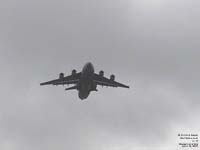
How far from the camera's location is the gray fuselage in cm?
12236

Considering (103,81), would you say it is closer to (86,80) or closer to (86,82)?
(86,82)

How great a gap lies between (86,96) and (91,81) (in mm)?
12312

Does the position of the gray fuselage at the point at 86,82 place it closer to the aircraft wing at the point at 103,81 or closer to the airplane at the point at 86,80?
the airplane at the point at 86,80

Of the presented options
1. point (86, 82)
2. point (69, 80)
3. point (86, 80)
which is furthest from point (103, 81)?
point (86, 80)

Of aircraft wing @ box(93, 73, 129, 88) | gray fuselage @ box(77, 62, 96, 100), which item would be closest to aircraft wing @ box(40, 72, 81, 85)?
gray fuselage @ box(77, 62, 96, 100)

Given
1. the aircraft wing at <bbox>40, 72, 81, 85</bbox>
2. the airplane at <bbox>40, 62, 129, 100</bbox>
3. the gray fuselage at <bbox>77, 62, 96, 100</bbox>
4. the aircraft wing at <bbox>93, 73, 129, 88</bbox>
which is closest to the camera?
the gray fuselage at <bbox>77, 62, 96, 100</bbox>

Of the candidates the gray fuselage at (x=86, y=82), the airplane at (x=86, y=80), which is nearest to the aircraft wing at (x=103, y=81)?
the airplane at (x=86, y=80)

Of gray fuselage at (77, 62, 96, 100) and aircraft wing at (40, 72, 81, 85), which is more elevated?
aircraft wing at (40, 72, 81, 85)

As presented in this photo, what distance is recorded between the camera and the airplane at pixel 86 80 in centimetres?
12369

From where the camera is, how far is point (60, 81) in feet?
463

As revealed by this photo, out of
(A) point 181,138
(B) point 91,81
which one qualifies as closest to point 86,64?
(B) point 91,81

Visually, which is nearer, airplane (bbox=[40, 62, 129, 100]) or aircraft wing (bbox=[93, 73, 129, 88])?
airplane (bbox=[40, 62, 129, 100])

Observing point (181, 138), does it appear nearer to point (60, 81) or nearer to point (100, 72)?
point (100, 72)

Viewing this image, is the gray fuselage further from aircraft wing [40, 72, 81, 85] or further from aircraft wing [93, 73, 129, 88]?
aircraft wing [40, 72, 81, 85]
